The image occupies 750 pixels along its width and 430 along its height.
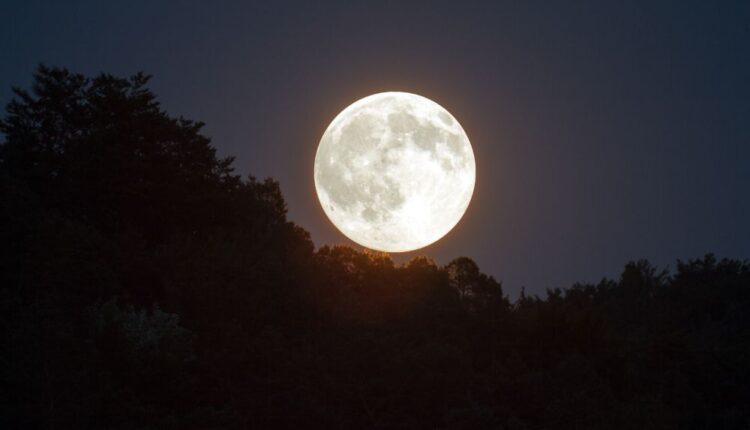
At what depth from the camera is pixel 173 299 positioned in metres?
33.4

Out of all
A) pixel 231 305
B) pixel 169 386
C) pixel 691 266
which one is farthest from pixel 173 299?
pixel 691 266

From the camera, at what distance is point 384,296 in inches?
1580

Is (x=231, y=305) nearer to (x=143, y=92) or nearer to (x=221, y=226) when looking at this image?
(x=221, y=226)

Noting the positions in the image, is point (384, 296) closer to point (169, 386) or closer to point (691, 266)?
point (169, 386)

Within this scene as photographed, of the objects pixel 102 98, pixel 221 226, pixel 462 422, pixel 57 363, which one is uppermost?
pixel 102 98

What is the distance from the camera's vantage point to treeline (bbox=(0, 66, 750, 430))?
1009 inches

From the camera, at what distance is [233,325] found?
30.7m

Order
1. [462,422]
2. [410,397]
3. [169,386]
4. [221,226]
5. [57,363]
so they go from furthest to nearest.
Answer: [221,226] → [410,397] → [462,422] → [169,386] → [57,363]

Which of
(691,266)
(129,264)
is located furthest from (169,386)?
(691,266)

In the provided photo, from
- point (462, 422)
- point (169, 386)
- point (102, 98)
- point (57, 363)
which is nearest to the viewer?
point (57, 363)

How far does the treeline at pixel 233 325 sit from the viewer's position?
25641mm

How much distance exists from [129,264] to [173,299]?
10.3 ft

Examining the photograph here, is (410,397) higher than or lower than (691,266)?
lower

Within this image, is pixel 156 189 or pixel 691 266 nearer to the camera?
pixel 156 189
